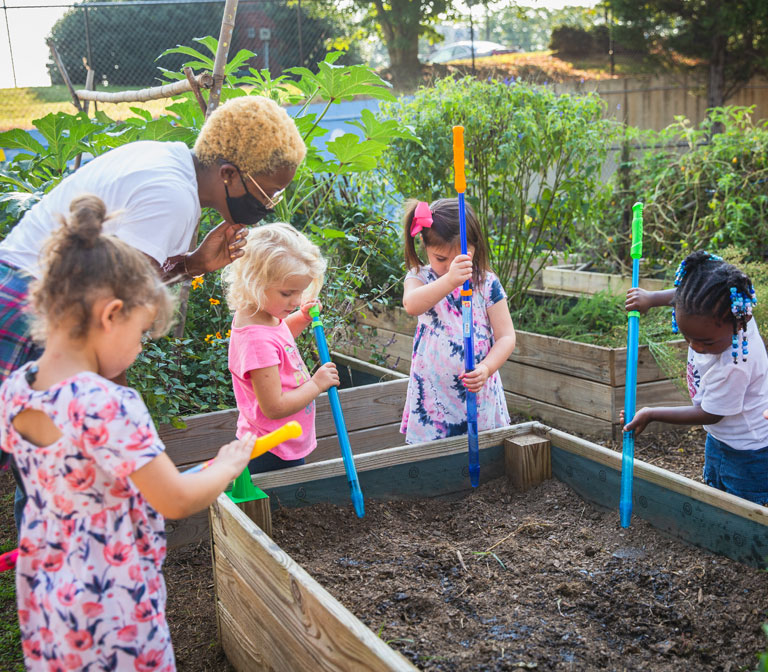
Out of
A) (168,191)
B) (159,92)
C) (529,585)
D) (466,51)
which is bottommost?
(529,585)

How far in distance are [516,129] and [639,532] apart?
2969 millimetres

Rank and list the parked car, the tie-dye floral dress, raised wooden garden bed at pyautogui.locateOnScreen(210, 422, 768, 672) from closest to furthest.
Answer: raised wooden garden bed at pyautogui.locateOnScreen(210, 422, 768, 672) < the tie-dye floral dress < the parked car

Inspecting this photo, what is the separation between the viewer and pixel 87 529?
1310mm

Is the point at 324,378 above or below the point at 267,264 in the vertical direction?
below

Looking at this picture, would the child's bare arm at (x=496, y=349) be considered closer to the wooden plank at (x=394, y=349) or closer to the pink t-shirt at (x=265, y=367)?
the pink t-shirt at (x=265, y=367)

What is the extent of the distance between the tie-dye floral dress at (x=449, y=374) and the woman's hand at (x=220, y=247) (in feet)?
2.77

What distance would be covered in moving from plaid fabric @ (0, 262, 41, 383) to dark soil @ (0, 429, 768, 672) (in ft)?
2.92

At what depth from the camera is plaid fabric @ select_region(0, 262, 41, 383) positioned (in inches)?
66.3

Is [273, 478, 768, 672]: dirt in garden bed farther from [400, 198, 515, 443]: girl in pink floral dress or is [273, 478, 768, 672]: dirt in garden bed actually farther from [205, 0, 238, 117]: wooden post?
[205, 0, 238, 117]: wooden post

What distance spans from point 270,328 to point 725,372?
1304 millimetres

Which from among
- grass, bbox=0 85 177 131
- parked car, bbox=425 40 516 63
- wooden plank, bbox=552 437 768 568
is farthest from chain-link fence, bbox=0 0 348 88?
wooden plank, bbox=552 437 768 568

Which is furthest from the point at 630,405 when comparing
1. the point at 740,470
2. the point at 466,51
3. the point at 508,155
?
the point at 466,51

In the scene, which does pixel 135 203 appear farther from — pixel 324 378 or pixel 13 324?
pixel 324 378

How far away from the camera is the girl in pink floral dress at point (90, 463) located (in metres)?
1.26
